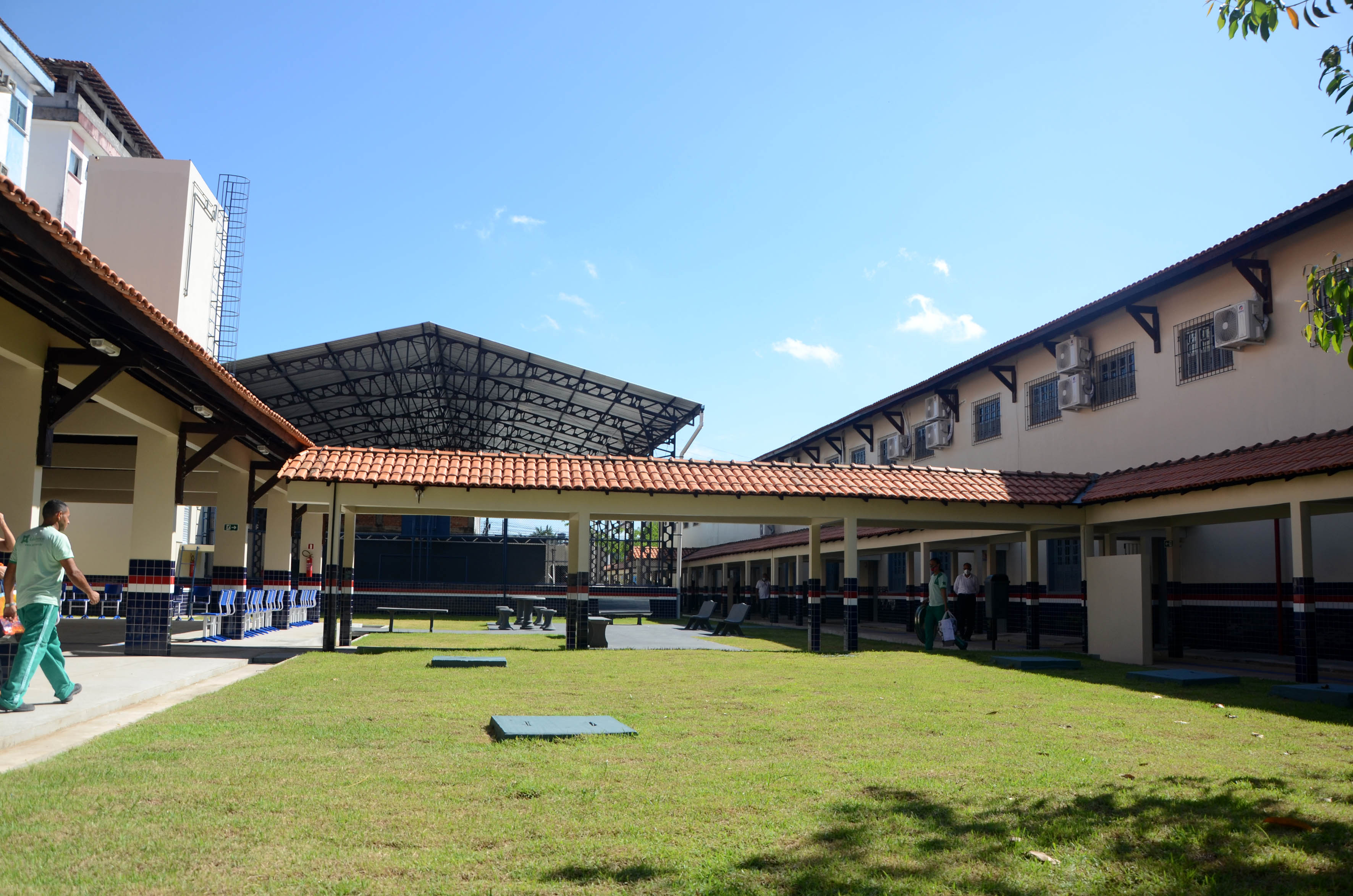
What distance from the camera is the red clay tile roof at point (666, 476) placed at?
16.2 meters

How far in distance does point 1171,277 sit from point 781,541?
15.8m

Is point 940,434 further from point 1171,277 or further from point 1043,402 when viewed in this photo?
point 1171,277

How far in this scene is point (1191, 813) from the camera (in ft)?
16.6

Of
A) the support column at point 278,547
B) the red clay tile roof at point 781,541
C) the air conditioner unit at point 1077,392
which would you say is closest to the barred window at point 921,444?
the red clay tile roof at point 781,541

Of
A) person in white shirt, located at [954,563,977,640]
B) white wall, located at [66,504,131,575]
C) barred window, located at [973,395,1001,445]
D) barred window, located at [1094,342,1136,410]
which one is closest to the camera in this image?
person in white shirt, located at [954,563,977,640]

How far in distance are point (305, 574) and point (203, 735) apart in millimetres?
21585

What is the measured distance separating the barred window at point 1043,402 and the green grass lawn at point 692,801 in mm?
13327

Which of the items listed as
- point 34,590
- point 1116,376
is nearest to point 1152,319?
point 1116,376

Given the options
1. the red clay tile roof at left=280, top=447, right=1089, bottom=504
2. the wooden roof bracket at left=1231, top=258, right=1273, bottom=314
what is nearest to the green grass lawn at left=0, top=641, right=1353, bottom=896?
the red clay tile roof at left=280, top=447, right=1089, bottom=504

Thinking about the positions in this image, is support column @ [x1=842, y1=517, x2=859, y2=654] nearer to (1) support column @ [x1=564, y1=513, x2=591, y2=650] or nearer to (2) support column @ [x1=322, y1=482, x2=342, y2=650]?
(1) support column @ [x1=564, y1=513, x2=591, y2=650]

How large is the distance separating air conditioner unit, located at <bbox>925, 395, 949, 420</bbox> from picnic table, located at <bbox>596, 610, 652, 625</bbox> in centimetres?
1038

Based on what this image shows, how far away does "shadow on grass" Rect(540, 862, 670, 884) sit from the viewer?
3846 millimetres

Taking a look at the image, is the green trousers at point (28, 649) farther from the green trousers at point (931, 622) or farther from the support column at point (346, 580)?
the green trousers at point (931, 622)

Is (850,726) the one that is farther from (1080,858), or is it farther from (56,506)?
(56,506)
